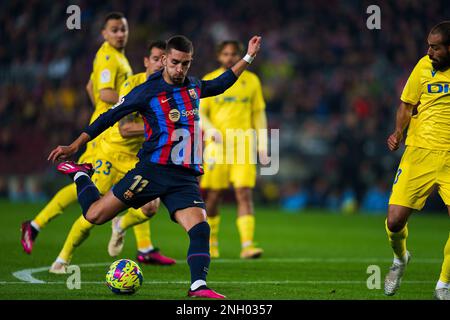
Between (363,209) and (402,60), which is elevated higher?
(402,60)

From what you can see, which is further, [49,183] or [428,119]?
[49,183]

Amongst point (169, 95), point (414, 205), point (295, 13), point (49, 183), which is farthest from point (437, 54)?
point (295, 13)

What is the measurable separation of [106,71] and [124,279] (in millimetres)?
3134

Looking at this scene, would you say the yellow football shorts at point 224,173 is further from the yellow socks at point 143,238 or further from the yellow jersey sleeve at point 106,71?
the yellow jersey sleeve at point 106,71

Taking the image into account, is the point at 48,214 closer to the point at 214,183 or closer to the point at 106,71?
the point at 106,71

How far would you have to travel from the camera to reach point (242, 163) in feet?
38.1

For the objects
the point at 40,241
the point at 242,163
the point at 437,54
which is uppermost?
the point at 437,54

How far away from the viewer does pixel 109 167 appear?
9.64 m

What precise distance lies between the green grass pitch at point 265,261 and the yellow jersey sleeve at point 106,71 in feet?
6.83

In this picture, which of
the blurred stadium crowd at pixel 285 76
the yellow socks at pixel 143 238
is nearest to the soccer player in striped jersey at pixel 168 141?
the yellow socks at pixel 143 238

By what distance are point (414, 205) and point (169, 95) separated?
242 centimetres

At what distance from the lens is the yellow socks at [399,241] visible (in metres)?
7.86
